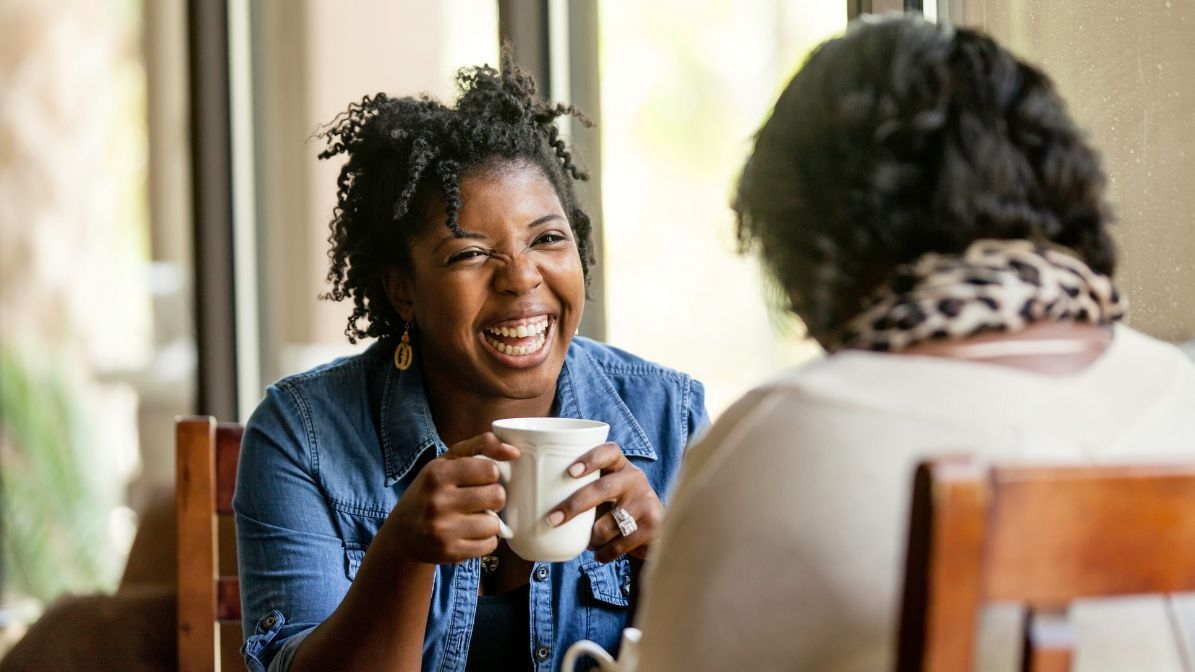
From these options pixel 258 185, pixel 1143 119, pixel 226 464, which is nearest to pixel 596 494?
pixel 226 464

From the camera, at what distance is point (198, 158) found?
3133mm

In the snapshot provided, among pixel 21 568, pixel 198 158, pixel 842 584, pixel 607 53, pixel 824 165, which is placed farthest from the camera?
pixel 21 568

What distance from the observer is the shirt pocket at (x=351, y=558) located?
4.62ft

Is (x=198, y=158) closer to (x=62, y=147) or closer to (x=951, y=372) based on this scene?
(x=62, y=147)

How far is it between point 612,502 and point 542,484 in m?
0.11

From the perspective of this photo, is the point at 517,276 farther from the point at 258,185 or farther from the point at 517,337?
the point at 258,185

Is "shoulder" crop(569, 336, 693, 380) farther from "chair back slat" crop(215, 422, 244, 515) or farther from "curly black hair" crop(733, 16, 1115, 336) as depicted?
"curly black hair" crop(733, 16, 1115, 336)

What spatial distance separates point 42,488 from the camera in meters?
3.43

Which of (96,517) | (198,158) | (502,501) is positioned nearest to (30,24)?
(198,158)

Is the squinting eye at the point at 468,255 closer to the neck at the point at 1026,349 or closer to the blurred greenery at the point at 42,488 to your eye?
the neck at the point at 1026,349

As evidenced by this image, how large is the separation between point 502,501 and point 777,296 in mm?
343

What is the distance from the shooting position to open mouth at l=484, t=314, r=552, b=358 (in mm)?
1441

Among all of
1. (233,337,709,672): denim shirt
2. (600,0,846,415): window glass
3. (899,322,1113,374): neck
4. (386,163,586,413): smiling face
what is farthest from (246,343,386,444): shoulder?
(899,322,1113,374): neck

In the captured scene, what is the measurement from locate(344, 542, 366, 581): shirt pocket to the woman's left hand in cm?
36
